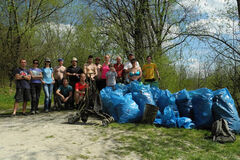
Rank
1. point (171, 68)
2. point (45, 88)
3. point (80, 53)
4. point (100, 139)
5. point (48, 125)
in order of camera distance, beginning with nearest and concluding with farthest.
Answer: point (100, 139), point (48, 125), point (45, 88), point (171, 68), point (80, 53)

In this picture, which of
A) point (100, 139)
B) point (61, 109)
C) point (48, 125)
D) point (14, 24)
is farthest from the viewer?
point (14, 24)

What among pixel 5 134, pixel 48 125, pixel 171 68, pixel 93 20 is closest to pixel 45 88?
pixel 48 125

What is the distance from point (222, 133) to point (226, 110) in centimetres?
76

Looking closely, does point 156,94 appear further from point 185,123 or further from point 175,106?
point 185,123

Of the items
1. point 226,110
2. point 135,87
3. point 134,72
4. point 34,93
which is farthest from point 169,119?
point 34,93

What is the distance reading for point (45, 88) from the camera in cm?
655

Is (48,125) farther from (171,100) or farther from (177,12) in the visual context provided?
(177,12)

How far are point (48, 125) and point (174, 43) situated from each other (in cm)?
817

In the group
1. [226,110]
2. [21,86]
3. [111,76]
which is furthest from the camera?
[111,76]

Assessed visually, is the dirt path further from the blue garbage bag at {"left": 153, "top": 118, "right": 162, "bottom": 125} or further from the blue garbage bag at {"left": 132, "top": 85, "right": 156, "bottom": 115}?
the blue garbage bag at {"left": 132, "top": 85, "right": 156, "bottom": 115}

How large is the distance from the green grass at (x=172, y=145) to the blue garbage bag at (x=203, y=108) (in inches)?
11.6

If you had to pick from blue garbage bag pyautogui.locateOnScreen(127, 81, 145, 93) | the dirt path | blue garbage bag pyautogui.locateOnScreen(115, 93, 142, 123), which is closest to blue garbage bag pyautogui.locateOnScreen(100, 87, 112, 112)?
blue garbage bag pyautogui.locateOnScreen(115, 93, 142, 123)

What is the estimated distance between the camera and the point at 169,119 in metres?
4.75

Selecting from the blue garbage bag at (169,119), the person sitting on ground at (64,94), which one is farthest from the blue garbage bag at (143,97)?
the person sitting on ground at (64,94)
